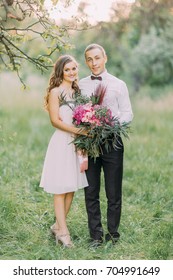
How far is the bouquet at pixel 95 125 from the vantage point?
474cm

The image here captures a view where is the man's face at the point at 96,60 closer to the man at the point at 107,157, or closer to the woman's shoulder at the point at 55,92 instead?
the man at the point at 107,157

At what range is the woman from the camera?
16.0ft

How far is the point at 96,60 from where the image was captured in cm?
486

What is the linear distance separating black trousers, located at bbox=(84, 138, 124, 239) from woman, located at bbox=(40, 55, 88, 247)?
92 millimetres

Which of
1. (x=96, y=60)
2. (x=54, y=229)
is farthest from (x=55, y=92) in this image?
(x=54, y=229)

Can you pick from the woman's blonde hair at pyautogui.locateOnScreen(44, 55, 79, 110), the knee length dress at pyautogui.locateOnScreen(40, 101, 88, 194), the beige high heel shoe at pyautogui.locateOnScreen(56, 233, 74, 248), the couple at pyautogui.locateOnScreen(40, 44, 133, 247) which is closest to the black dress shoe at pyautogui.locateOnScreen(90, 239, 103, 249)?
the couple at pyautogui.locateOnScreen(40, 44, 133, 247)

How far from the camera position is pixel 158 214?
6.18m

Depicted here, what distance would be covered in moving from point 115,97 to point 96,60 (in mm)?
330

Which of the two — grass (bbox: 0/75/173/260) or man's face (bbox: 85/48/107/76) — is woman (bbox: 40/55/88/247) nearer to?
man's face (bbox: 85/48/107/76)

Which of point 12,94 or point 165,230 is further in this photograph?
point 12,94

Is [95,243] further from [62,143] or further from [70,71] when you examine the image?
[70,71]

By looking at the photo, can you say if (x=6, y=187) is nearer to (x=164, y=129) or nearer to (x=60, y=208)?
(x=60, y=208)

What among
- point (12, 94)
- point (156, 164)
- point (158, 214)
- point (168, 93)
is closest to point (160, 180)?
point (156, 164)
